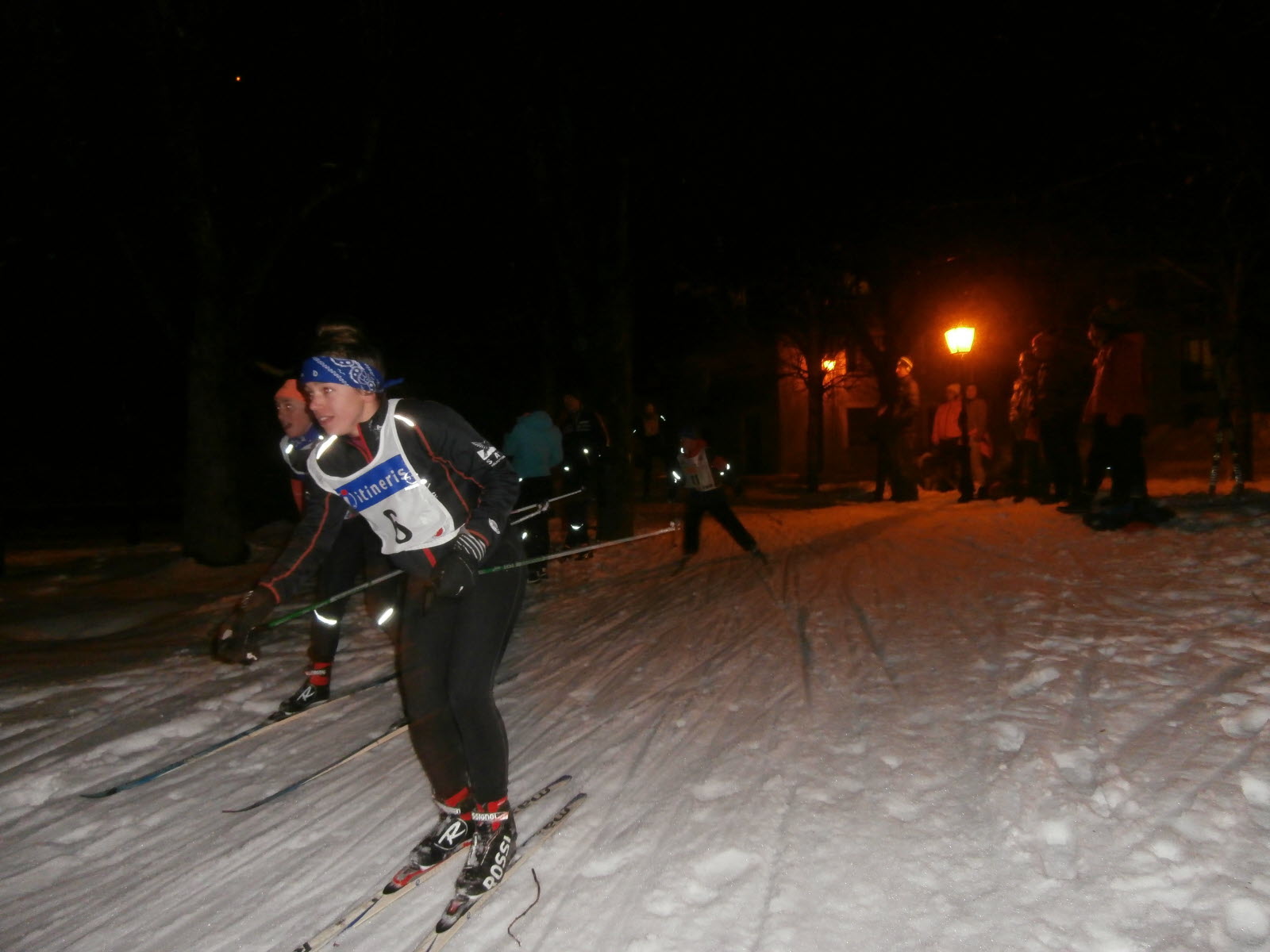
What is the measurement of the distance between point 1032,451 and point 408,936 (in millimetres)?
11243

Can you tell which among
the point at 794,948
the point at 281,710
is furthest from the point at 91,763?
the point at 794,948

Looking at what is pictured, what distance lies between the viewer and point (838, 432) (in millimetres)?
36688

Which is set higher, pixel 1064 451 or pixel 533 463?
pixel 533 463

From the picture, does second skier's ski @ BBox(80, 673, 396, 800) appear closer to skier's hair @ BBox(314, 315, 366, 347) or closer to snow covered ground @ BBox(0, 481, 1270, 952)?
snow covered ground @ BBox(0, 481, 1270, 952)

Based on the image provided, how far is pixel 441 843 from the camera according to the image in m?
3.52

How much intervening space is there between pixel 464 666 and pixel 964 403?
13003mm

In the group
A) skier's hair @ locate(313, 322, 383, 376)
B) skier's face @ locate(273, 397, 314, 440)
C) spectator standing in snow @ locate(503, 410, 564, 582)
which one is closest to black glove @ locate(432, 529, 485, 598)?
skier's hair @ locate(313, 322, 383, 376)

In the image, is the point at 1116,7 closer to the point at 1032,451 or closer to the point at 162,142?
the point at 1032,451

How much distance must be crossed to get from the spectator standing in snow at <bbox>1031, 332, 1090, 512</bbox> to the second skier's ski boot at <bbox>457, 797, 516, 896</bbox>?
8753 mm

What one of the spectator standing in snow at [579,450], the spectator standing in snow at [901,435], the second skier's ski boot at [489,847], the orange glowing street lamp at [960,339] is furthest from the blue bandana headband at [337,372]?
the orange glowing street lamp at [960,339]

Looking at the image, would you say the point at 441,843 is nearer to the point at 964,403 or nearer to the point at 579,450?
the point at 579,450

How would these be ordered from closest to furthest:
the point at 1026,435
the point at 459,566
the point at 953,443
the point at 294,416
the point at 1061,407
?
the point at 459,566, the point at 294,416, the point at 1061,407, the point at 1026,435, the point at 953,443

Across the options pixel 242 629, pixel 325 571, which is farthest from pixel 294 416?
pixel 242 629

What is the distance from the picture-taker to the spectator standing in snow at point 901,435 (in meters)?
16.0
